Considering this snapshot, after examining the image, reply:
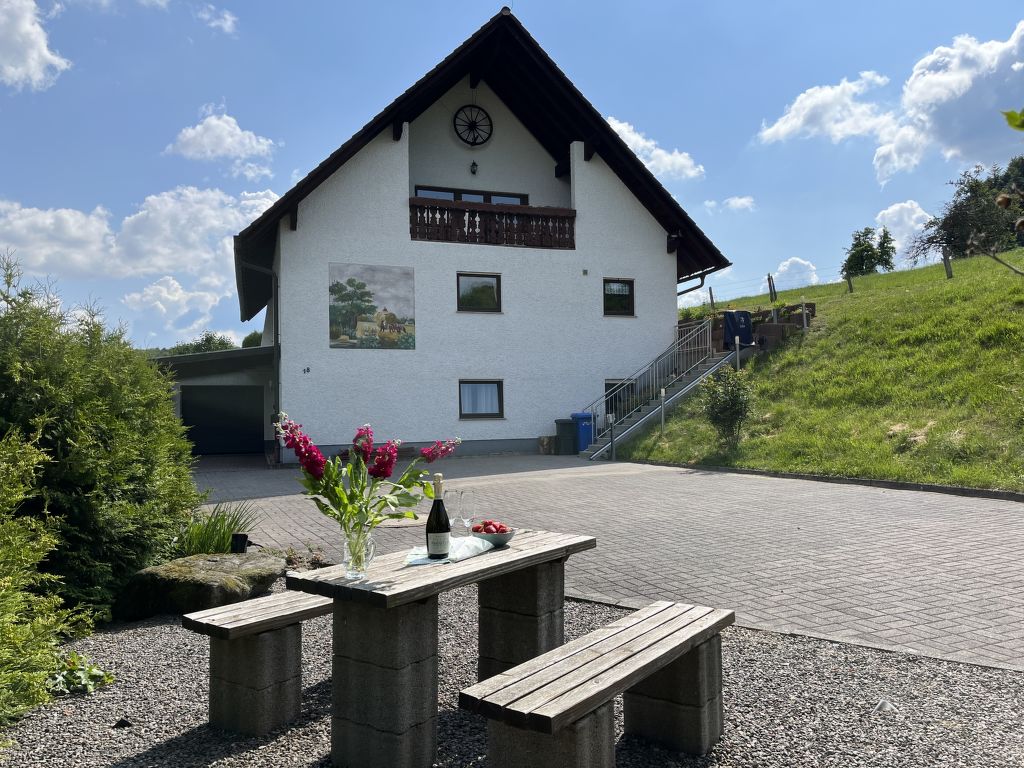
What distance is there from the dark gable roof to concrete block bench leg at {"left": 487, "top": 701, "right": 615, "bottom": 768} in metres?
15.5

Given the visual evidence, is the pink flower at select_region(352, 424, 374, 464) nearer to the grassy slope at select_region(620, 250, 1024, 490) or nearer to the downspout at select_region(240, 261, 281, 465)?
the grassy slope at select_region(620, 250, 1024, 490)

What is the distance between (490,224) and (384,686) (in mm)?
16854

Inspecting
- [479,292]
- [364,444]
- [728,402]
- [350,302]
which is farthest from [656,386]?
[364,444]

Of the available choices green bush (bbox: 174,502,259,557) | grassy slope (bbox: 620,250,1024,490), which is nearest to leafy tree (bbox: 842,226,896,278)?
grassy slope (bbox: 620,250,1024,490)

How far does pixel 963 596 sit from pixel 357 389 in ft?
46.4

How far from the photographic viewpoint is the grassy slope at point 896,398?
472 inches

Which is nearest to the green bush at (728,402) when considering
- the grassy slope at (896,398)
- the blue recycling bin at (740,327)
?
Result: the grassy slope at (896,398)

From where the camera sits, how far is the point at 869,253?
148 ft

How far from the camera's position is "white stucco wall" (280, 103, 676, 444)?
684 inches

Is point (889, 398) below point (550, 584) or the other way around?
the other way around

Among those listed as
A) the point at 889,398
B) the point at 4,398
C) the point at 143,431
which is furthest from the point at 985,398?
the point at 4,398

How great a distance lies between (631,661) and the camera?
284 cm

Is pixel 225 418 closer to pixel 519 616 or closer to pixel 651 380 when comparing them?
pixel 651 380

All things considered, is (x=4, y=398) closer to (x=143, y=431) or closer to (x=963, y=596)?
(x=143, y=431)
